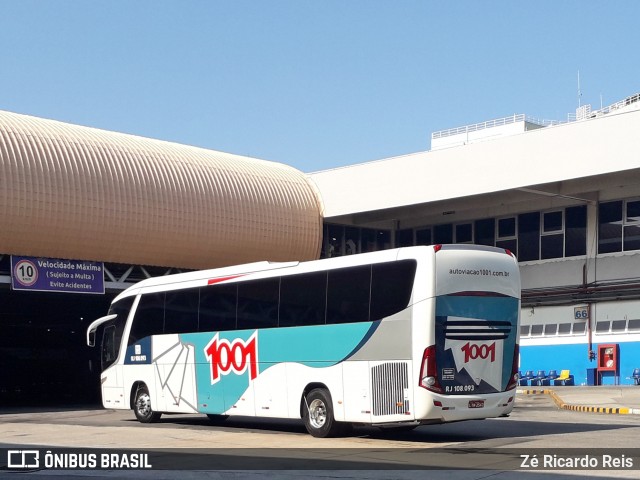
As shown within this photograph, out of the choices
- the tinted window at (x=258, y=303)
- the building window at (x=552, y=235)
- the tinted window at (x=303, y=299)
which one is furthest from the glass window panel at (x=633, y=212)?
the tinted window at (x=303, y=299)

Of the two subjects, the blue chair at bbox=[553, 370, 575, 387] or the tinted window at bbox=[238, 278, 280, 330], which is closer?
the tinted window at bbox=[238, 278, 280, 330]

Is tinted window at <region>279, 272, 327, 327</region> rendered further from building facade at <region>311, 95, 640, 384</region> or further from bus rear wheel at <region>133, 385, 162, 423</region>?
building facade at <region>311, 95, 640, 384</region>

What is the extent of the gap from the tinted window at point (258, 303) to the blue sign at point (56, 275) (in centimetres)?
1334

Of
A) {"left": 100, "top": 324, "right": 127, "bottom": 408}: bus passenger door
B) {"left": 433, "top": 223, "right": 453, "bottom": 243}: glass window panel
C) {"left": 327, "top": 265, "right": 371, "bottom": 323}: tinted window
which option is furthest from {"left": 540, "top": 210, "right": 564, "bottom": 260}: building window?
{"left": 327, "top": 265, "right": 371, "bottom": 323}: tinted window

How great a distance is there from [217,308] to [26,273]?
12.8 metres

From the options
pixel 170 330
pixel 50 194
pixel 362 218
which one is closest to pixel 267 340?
pixel 170 330

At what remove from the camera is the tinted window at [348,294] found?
1856cm

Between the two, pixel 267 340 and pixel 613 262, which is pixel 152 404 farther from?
pixel 613 262

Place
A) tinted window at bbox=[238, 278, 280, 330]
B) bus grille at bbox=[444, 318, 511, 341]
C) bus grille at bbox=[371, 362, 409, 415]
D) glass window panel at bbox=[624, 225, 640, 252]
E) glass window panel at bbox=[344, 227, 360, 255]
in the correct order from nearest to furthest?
bus grille at bbox=[371, 362, 409, 415]
bus grille at bbox=[444, 318, 511, 341]
tinted window at bbox=[238, 278, 280, 330]
glass window panel at bbox=[624, 225, 640, 252]
glass window panel at bbox=[344, 227, 360, 255]

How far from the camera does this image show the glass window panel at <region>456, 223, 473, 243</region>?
43.5 metres

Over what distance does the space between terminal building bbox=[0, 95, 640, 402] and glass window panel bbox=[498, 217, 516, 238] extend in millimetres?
64

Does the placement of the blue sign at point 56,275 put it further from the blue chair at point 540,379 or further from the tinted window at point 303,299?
the blue chair at point 540,379

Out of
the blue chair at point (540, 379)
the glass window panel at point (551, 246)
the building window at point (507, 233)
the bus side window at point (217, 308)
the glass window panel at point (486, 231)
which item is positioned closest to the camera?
the bus side window at point (217, 308)

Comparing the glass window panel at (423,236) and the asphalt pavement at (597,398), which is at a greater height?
the glass window panel at (423,236)
